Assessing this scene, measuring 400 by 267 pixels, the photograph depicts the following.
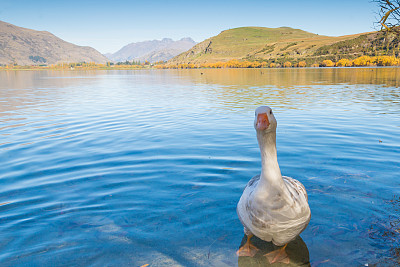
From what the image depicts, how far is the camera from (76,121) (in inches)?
735

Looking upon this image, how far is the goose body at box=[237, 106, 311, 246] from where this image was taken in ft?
14.4

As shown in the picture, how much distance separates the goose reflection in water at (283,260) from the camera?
→ 500 cm

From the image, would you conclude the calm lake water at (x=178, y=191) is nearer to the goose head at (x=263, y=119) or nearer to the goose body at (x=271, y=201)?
the goose body at (x=271, y=201)

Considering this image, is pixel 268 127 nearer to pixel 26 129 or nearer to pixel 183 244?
pixel 183 244

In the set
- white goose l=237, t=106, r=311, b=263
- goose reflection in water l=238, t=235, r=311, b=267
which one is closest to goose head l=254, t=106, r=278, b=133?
white goose l=237, t=106, r=311, b=263


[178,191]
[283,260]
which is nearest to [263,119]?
[283,260]

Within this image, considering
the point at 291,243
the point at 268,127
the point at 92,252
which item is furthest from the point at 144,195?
the point at 268,127

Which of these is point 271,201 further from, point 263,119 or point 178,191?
point 178,191

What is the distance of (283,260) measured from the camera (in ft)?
16.6

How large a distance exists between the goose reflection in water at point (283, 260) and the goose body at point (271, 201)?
22.9 inches

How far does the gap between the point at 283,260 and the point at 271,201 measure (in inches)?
59.8

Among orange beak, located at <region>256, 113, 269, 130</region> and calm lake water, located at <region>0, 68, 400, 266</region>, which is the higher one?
orange beak, located at <region>256, 113, 269, 130</region>

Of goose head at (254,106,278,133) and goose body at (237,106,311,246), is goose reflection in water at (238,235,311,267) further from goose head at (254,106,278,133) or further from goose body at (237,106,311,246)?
goose head at (254,106,278,133)

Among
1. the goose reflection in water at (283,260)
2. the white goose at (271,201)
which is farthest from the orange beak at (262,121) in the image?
the goose reflection in water at (283,260)
